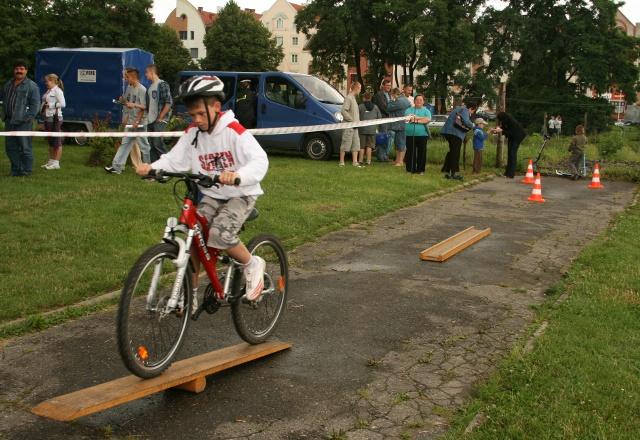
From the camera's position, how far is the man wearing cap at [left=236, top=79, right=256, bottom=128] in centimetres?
1917

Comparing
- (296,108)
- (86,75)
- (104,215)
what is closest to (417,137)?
(296,108)

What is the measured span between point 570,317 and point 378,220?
213 inches

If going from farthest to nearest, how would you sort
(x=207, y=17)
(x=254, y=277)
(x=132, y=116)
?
(x=207, y=17)
(x=132, y=116)
(x=254, y=277)

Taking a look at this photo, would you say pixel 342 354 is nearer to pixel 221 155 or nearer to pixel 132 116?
pixel 221 155

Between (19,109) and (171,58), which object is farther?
(171,58)

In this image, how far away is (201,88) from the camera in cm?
453

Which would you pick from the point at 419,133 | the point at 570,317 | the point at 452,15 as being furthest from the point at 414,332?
the point at 452,15

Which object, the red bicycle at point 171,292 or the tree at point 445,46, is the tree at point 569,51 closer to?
the tree at point 445,46

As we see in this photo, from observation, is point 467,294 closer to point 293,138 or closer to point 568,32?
point 293,138

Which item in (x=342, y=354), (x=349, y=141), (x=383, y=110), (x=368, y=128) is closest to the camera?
(x=342, y=354)

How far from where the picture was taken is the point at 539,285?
775 cm

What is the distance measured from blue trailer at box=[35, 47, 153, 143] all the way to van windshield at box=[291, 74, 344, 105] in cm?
571

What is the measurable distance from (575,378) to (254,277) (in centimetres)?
215

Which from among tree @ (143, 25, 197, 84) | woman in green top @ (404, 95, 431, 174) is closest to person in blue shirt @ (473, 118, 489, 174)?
woman in green top @ (404, 95, 431, 174)
